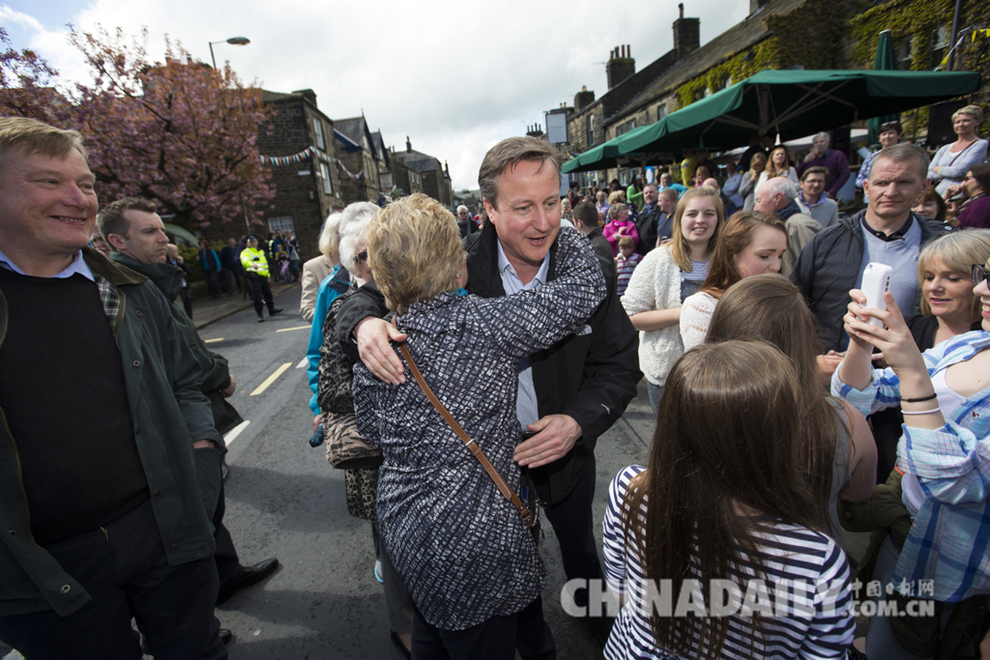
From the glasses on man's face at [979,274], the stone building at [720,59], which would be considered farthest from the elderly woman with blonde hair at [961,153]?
the stone building at [720,59]

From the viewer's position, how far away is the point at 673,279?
298cm

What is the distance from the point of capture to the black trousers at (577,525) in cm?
206

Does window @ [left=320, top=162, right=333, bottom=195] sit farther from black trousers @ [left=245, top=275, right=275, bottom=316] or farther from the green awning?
the green awning

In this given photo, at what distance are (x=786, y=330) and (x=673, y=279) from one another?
1494mm

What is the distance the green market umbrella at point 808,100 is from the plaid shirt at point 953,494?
5.67 meters

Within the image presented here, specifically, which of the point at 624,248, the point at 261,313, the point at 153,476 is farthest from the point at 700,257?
the point at 261,313

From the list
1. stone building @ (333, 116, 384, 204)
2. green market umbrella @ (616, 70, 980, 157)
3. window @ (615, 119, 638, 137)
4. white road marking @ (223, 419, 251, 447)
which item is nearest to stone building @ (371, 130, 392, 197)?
stone building @ (333, 116, 384, 204)

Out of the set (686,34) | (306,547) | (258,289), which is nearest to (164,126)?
(258,289)

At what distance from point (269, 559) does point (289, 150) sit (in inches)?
1041

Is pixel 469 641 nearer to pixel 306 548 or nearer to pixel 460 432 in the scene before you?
pixel 460 432

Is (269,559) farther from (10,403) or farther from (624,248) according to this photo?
(624,248)

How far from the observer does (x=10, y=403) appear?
4.58ft

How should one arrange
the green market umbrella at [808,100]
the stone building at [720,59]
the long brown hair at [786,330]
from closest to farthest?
1. the long brown hair at [786,330]
2. the green market umbrella at [808,100]
3. the stone building at [720,59]
